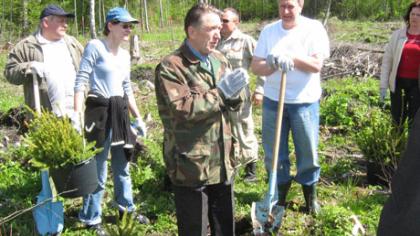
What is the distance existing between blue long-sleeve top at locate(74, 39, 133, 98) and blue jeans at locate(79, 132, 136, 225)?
0.44 m

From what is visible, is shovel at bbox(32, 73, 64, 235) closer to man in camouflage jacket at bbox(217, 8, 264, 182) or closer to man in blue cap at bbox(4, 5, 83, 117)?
man in blue cap at bbox(4, 5, 83, 117)

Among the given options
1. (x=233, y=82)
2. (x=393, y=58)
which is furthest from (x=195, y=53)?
(x=393, y=58)

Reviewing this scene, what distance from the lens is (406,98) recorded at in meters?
4.79

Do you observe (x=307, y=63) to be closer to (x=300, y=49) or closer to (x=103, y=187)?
(x=300, y=49)

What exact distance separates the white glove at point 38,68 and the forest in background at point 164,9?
1933 centimetres

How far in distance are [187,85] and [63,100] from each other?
5.15 ft

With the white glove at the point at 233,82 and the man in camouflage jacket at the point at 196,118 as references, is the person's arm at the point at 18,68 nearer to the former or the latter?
the man in camouflage jacket at the point at 196,118

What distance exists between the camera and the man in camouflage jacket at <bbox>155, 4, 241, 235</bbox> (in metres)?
2.58

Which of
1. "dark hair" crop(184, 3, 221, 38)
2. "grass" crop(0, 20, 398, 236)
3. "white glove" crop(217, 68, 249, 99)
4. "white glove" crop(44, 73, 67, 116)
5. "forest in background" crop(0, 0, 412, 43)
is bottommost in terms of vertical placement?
"grass" crop(0, 20, 398, 236)

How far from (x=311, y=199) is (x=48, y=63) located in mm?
2448

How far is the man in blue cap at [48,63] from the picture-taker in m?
3.61

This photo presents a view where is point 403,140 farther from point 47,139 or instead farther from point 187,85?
point 47,139

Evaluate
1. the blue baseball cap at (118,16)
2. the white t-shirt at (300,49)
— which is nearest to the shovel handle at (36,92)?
the blue baseball cap at (118,16)

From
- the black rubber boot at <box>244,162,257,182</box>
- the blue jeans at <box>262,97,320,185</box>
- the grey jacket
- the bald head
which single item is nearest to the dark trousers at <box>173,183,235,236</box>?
the blue jeans at <box>262,97,320,185</box>
